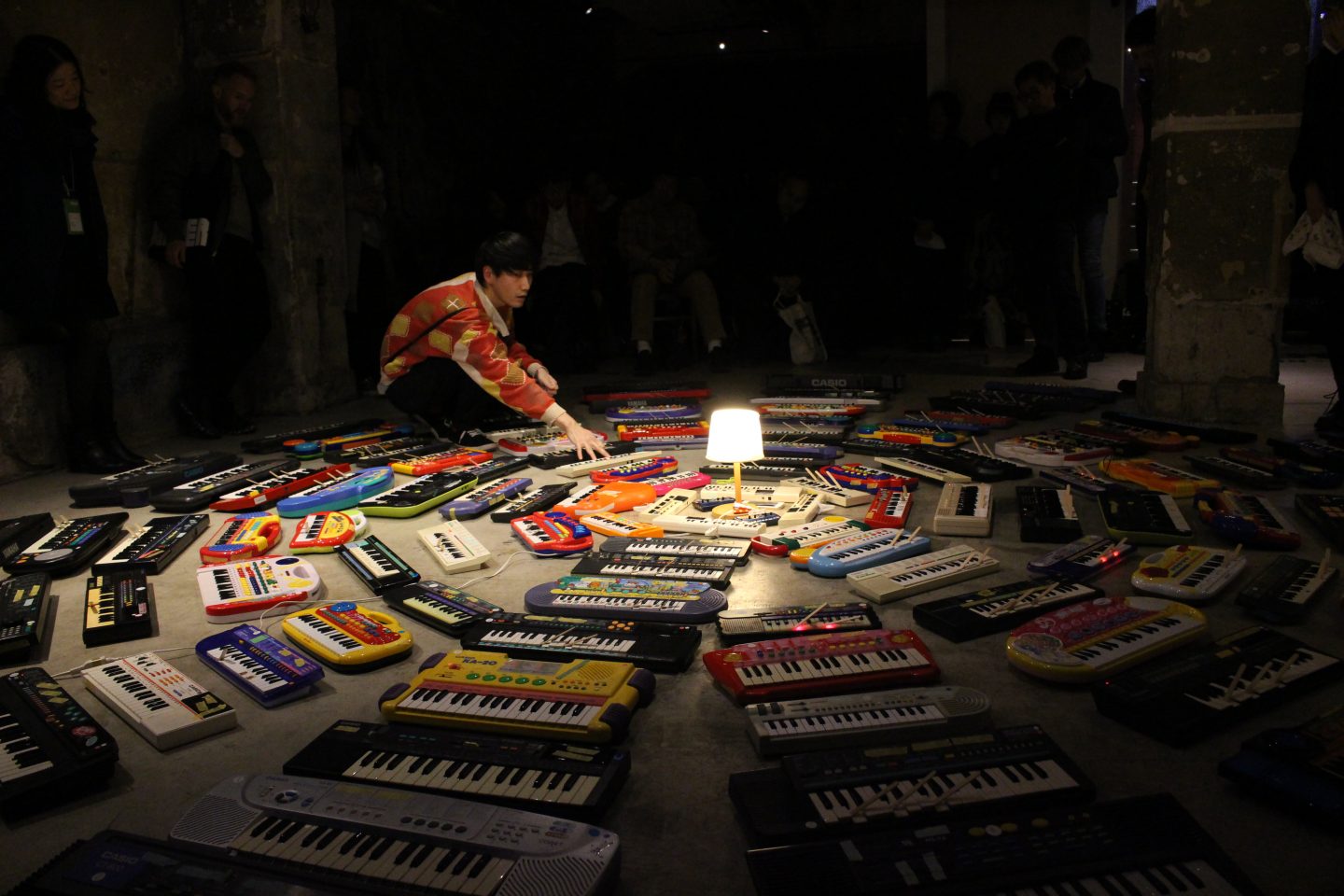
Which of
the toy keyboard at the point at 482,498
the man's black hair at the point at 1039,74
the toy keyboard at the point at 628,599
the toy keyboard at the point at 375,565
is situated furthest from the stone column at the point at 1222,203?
the toy keyboard at the point at 375,565

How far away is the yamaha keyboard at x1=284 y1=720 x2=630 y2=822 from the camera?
86.4 inches

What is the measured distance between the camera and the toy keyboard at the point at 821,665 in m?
2.70

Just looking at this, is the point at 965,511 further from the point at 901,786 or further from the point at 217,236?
the point at 217,236

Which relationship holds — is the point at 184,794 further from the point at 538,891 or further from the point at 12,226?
the point at 12,226

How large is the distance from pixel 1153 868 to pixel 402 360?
5085mm

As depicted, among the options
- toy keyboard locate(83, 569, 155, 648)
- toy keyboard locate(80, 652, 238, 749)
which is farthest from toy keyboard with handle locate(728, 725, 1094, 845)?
toy keyboard locate(83, 569, 155, 648)

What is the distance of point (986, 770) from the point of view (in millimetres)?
2205

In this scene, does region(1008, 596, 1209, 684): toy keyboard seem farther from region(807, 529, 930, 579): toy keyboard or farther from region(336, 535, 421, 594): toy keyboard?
region(336, 535, 421, 594): toy keyboard

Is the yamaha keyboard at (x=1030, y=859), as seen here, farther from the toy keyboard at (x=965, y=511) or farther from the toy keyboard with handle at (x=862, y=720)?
the toy keyboard at (x=965, y=511)

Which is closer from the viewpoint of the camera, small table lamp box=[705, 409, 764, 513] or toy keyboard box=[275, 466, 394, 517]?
small table lamp box=[705, 409, 764, 513]

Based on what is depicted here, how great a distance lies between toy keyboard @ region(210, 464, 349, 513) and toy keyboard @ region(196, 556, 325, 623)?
1.05m

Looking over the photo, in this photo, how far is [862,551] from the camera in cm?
374

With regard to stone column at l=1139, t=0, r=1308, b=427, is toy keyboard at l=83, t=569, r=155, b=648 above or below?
below

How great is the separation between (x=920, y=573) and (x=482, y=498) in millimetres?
2061
